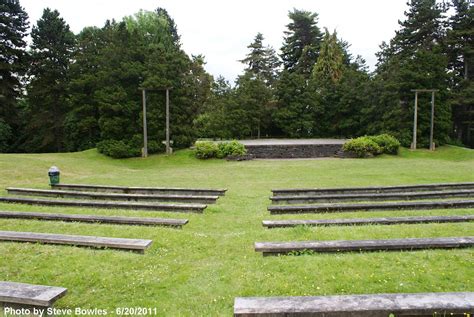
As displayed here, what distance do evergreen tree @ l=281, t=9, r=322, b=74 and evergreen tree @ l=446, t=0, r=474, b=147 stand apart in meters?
16.0

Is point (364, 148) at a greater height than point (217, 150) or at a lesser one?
greater

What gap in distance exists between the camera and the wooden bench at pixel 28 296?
3184 mm

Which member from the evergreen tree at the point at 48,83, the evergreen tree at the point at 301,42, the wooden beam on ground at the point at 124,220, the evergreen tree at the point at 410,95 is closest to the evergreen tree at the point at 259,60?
the evergreen tree at the point at 301,42

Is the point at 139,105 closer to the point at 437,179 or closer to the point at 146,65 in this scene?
the point at 146,65

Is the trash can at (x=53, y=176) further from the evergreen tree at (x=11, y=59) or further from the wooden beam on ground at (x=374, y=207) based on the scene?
the evergreen tree at (x=11, y=59)

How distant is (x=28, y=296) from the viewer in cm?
322

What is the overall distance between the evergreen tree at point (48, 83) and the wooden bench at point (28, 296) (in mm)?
31869

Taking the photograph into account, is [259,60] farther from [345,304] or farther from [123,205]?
[345,304]

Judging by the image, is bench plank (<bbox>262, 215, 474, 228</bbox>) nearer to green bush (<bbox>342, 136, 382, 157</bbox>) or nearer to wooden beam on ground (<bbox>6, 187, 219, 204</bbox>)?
wooden beam on ground (<bbox>6, 187, 219, 204</bbox>)

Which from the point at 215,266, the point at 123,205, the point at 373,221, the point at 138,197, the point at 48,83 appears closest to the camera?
the point at 215,266

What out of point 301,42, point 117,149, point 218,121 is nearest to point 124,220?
point 117,149

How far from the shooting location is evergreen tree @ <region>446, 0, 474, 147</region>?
103 ft

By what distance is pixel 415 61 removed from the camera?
27938 millimetres

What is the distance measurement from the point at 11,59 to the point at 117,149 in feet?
59.0
